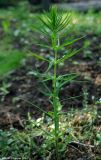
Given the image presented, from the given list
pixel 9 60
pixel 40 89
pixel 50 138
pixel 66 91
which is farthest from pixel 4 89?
pixel 50 138

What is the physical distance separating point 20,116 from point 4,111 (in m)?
0.21

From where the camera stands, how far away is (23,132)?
305 cm

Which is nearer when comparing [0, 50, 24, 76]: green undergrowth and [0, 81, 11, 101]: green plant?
[0, 81, 11, 101]: green plant

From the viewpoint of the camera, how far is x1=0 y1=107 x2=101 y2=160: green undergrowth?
2.70m

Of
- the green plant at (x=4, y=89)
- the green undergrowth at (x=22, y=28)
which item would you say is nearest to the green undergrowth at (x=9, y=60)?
the green undergrowth at (x=22, y=28)

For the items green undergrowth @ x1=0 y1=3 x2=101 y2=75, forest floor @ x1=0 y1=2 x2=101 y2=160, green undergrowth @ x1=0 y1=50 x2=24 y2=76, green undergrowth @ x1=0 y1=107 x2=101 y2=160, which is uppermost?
green undergrowth @ x1=0 y1=3 x2=101 y2=75

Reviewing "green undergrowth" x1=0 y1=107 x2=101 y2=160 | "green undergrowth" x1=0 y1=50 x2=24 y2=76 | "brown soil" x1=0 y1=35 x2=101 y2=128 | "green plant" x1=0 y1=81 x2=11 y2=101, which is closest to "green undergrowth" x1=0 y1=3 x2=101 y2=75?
"green undergrowth" x1=0 y1=50 x2=24 y2=76

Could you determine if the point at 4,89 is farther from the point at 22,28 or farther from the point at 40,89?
the point at 22,28

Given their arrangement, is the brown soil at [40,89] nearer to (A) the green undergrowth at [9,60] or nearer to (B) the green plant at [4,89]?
(B) the green plant at [4,89]

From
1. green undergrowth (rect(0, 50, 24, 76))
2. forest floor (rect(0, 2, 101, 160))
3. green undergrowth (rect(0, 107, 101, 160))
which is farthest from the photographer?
green undergrowth (rect(0, 50, 24, 76))

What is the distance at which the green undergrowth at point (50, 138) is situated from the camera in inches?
106

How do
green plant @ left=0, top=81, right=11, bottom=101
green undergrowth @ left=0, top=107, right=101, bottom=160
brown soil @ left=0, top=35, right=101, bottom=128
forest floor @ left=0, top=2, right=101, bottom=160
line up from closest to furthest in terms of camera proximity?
green undergrowth @ left=0, top=107, right=101, bottom=160, forest floor @ left=0, top=2, right=101, bottom=160, brown soil @ left=0, top=35, right=101, bottom=128, green plant @ left=0, top=81, right=11, bottom=101

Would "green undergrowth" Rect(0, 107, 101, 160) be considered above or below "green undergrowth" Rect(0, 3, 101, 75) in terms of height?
below

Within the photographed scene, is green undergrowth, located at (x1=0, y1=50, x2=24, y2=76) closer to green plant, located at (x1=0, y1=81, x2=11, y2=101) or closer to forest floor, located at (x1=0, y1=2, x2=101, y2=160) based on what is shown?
forest floor, located at (x1=0, y1=2, x2=101, y2=160)
